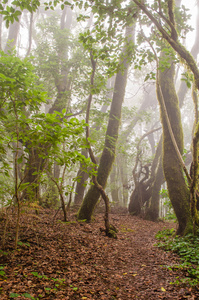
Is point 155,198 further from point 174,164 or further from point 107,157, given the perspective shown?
point 174,164

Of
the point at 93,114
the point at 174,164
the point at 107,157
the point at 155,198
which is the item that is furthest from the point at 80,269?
the point at 155,198

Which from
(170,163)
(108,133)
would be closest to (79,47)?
(108,133)

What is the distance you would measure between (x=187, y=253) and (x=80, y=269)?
2.26 m

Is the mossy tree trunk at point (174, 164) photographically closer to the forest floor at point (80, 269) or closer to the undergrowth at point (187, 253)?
the undergrowth at point (187, 253)

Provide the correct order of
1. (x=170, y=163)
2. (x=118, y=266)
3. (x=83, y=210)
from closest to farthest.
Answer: (x=118, y=266)
(x=170, y=163)
(x=83, y=210)

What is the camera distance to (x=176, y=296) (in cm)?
287

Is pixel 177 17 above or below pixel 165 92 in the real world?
above

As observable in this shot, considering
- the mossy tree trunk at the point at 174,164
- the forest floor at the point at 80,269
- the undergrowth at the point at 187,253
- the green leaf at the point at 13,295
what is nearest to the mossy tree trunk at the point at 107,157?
the forest floor at the point at 80,269

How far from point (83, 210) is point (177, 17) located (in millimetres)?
6403

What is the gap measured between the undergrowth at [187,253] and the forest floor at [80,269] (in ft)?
0.42

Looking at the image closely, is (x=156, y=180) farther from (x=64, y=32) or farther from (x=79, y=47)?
(x=64, y=32)

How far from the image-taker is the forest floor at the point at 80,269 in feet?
9.15

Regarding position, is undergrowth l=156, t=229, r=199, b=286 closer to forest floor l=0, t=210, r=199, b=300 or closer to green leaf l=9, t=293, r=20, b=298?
forest floor l=0, t=210, r=199, b=300

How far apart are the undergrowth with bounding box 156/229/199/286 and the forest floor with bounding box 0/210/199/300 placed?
5.1 inches
